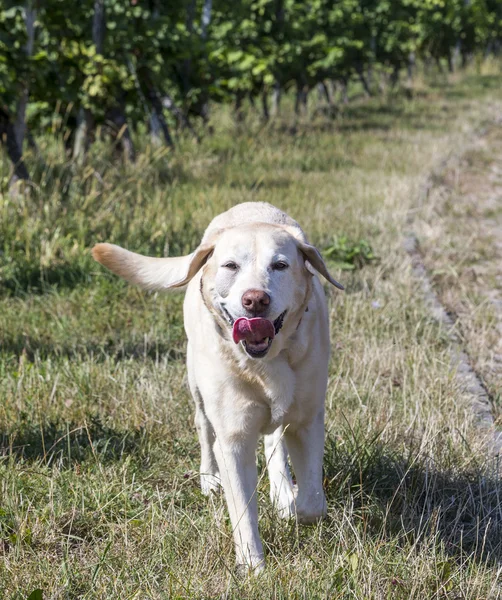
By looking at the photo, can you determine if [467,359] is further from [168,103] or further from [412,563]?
[168,103]

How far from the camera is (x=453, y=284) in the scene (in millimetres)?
5945

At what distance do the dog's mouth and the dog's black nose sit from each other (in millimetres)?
28

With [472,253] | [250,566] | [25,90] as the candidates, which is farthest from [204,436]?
[25,90]

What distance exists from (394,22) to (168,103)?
44.6ft

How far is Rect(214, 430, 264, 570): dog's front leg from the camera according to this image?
2566 mm

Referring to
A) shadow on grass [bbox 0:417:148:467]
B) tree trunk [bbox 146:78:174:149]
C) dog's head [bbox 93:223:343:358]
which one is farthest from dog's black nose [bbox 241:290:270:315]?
tree trunk [bbox 146:78:174:149]

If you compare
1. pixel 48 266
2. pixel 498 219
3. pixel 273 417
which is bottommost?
pixel 498 219

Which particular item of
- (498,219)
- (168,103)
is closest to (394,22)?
(168,103)

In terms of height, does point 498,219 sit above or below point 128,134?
below

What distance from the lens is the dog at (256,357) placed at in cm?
246

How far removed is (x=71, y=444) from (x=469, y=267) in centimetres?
409

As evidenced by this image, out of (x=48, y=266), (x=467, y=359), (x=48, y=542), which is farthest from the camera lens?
(x=48, y=266)

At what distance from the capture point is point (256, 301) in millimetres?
2363

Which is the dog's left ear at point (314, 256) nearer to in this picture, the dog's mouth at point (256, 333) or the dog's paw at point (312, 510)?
the dog's mouth at point (256, 333)
